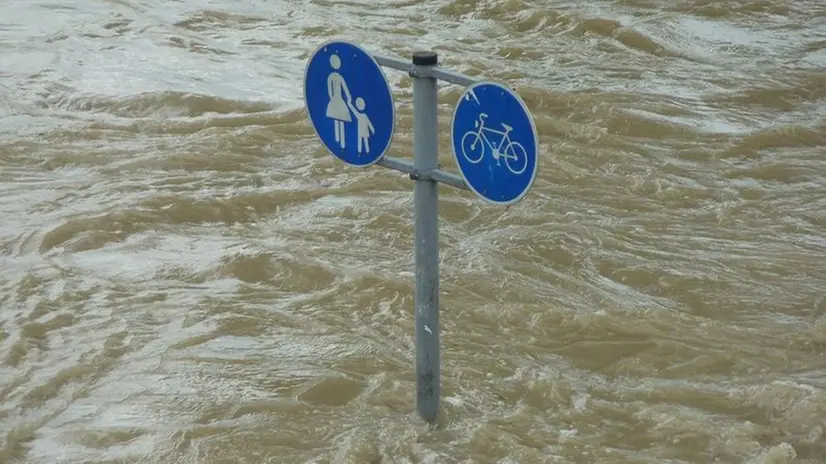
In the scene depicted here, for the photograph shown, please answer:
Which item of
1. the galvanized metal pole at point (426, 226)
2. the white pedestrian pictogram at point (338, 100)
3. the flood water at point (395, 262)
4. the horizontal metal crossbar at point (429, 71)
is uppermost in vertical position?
the horizontal metal crossbar at point (429, 71)

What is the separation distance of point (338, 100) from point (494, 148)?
0.51m

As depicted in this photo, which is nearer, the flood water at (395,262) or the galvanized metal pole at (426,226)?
the galvanized metal pole at (426,226)

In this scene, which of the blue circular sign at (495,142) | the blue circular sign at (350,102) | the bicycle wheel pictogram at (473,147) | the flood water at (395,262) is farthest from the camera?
the flood water at (395,262)

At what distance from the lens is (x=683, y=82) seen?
25.4 ft

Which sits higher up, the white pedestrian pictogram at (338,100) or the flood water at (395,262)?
the white pedestrian pictogram at (338,100)

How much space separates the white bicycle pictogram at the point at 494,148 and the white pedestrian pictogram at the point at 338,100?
39 centimetres

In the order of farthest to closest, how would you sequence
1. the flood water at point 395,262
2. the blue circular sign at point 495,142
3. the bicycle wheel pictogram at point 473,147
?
1. the flood water at point 395,262
2. the bicycle wheel pictogram at point 473,147
3. the blue circular sign at point 495,142

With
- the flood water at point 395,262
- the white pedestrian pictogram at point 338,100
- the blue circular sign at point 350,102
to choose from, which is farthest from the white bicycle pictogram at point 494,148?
the flood water at point 395,262

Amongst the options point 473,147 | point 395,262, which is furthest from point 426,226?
point 395,262

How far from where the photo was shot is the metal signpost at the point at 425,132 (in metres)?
3.04

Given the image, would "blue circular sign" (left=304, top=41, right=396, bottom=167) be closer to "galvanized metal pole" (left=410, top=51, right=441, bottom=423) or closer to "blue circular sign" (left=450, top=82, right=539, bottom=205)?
"galvanized metal pole" (left=410, top=51, right=441, bottom=423)

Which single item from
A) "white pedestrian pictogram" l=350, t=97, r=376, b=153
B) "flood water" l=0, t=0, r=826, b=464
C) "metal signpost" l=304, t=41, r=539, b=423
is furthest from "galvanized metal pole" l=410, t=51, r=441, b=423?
"flood water" l=0, t=0, r=826, b=464

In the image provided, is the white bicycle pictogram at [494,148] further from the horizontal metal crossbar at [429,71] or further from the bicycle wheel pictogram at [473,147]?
the horizontal metal crossbar at [429,71]

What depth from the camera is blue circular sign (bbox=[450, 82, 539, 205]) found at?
3012 mm
